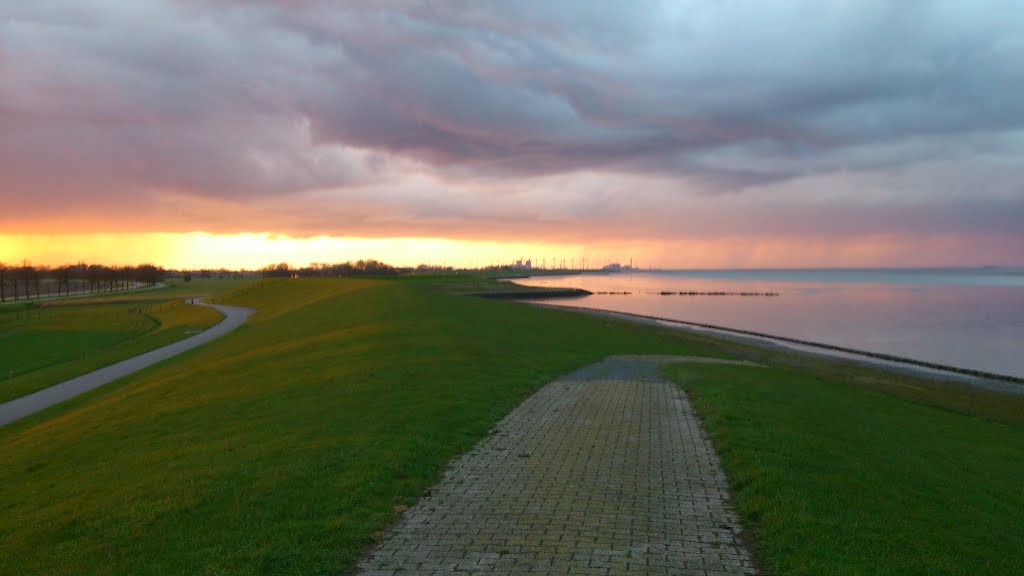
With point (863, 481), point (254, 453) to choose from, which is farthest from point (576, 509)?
point (254, 453)

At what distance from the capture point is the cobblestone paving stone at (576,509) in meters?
6.45

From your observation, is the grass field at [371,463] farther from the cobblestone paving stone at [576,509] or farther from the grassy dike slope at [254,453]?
the cobblestone paving stone at [576,509]

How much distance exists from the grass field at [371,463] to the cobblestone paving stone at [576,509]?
459 millimetres

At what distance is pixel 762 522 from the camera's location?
7531 mm

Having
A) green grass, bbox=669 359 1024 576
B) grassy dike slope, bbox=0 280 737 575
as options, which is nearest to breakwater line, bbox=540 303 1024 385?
green grass, bbox=669 359 1024 576

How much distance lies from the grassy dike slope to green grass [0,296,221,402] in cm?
897

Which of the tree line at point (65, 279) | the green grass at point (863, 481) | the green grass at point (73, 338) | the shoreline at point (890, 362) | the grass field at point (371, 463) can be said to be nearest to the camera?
the green grass at point (863, 481)

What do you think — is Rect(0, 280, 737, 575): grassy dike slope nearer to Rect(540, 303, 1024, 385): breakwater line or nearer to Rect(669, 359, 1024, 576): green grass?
Rect(669, 359, 1024, 576): green grass

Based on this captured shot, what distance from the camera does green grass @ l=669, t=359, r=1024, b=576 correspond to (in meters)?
6.90

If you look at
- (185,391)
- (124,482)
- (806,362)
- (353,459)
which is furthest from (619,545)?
(806,362)

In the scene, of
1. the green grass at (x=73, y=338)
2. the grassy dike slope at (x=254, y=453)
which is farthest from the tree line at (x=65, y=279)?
the grassy dike slope at (x=254, y=453)

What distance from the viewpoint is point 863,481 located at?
951 centimetres

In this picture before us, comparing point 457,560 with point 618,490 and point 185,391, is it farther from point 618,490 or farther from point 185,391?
point 185,391

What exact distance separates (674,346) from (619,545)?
2833 centimetres
